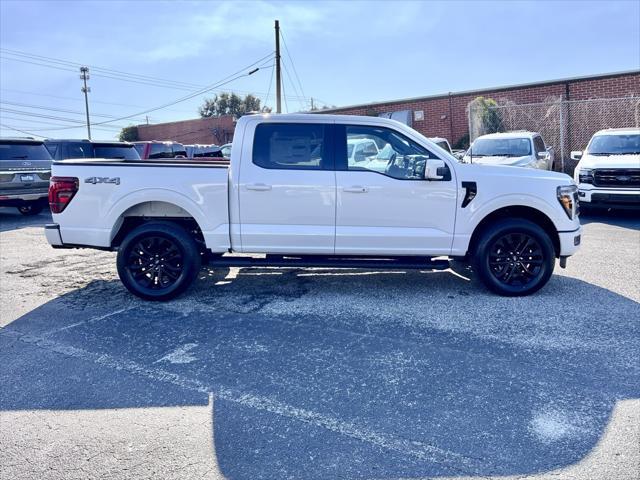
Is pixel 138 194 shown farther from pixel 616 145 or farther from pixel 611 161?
pixel 616 145

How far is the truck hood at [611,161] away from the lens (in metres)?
10.6

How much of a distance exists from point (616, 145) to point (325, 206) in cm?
938

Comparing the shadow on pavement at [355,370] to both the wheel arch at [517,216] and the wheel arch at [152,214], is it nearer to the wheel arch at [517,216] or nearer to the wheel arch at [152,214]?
the wheel arch at [517,216]

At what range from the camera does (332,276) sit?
679 cm

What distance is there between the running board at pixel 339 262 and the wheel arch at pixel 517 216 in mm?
450

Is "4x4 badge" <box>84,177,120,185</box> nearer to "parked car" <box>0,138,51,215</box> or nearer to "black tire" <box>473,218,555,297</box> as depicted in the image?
"black tire" <box>473,218,555,297</box>

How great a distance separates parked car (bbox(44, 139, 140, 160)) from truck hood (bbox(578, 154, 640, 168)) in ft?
37.4

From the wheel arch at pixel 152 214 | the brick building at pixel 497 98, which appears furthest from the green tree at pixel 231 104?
the wheel arch at pixel 152 214

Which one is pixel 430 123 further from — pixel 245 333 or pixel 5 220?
pixel 245 333

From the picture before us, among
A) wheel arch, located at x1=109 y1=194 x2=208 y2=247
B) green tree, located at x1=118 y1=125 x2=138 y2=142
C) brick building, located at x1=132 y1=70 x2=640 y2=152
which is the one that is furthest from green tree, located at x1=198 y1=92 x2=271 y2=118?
wheel arch, located at x1=109 y1=194 x2=208 y2=247

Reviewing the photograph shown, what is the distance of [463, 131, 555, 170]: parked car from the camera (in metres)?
12.6

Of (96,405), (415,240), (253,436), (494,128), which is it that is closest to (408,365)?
(253,436)

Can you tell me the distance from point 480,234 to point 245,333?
288cm

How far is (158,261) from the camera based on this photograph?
19.2ft
